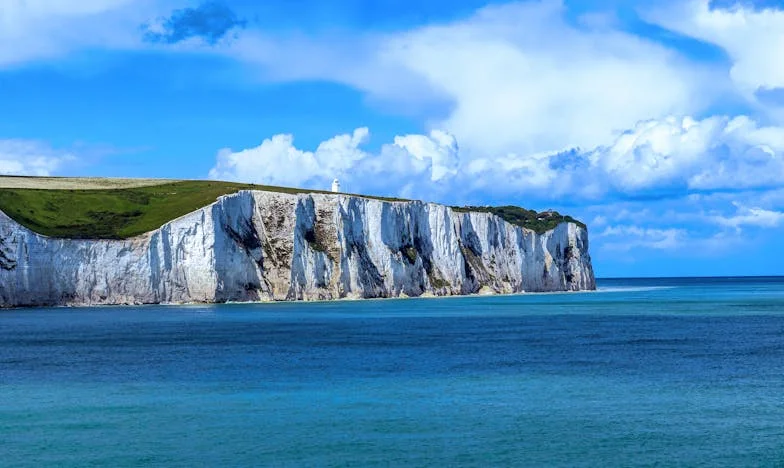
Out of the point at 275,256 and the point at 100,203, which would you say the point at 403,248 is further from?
the point at 100,203

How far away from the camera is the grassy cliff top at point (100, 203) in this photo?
98.4 metres

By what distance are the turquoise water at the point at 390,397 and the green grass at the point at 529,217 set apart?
3680 inches

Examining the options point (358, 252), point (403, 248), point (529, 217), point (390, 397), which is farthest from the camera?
point (529, 217)

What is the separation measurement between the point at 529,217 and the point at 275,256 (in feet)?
218

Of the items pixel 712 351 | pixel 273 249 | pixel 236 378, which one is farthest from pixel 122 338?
pixel 273 249

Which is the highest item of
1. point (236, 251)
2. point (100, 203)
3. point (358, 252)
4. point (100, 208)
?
point (100, 203)

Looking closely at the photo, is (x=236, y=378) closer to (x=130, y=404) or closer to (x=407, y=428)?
(x=130, y=404)

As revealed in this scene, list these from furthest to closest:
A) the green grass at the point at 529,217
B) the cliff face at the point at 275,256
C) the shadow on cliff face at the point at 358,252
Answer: the green grass at the point at 529,217
the shadow on cliff face at the point at 358,252
the cliff face at the point at 275,256

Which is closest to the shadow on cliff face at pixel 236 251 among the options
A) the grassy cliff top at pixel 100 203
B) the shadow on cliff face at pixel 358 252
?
the grassy cliff top at pixel 100 203

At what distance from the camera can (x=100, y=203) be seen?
108750 mm

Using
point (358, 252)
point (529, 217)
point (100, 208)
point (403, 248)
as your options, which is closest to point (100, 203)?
point (100, 208)

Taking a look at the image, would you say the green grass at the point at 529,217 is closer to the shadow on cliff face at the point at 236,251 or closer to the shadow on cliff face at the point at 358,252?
the shadow on cliff face at the point at 358,252

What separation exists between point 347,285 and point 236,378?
77037 millimetres

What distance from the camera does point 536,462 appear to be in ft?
76.3
